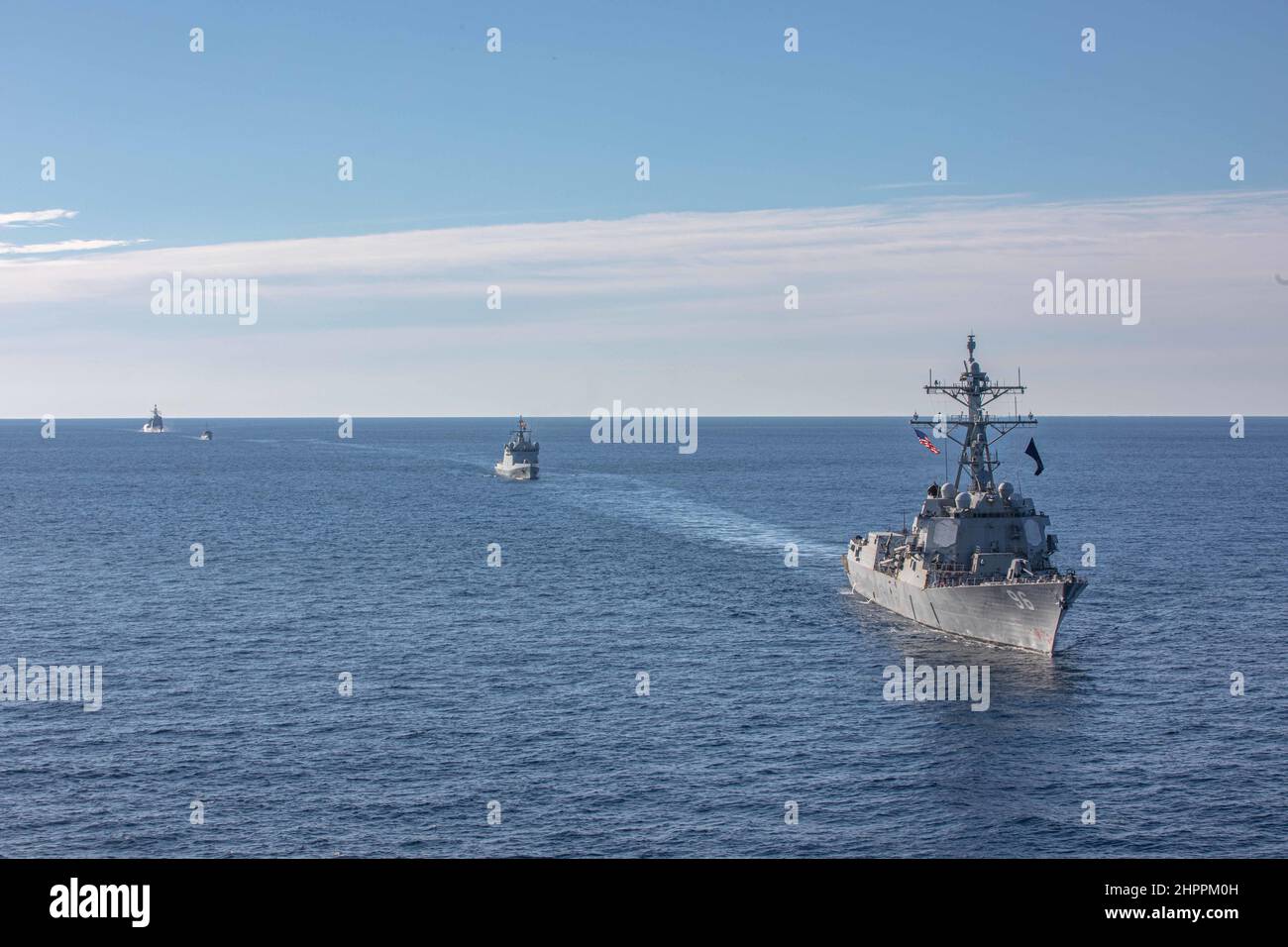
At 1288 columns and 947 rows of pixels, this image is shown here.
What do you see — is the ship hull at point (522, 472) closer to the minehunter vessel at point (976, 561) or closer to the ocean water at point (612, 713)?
the ocean water at point (612, 713)

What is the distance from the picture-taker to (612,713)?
2057 inches

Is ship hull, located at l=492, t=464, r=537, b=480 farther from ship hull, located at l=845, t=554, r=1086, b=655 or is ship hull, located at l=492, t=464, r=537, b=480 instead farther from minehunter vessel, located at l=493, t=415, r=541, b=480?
ship hull, located at l=845, t=554, r=1086, b=655

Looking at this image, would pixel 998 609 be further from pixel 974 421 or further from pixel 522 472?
pixel 522 472

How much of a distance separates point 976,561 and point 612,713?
28213 mm

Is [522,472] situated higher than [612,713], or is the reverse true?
[522,472]

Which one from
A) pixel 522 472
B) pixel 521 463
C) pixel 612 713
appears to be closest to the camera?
pixel 612 713

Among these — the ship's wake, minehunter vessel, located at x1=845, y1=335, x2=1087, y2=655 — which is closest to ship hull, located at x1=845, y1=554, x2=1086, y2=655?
minehunter vessel, located at x1=845, y1=335, x2=1087, y2=655

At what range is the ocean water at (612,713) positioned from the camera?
38500mm

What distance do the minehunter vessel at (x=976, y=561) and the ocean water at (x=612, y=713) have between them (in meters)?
1.94

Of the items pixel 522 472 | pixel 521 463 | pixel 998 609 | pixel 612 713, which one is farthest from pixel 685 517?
pixel 612 713

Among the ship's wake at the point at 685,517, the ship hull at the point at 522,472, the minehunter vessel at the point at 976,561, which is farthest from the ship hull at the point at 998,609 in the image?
the ship hull at the point at 522,472
